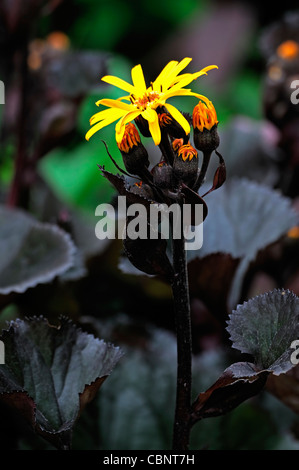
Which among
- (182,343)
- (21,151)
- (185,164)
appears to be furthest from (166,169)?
(21,151)

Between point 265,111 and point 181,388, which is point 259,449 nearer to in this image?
point 181,388

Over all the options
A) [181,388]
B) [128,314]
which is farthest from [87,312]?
[181,388]

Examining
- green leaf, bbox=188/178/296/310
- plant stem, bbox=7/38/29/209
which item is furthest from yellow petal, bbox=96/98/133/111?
plant stem, bbox=7/38/29/209

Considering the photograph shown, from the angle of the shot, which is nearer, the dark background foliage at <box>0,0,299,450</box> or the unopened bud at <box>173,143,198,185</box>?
the unopened bud at <box>173,143,198,185</box>

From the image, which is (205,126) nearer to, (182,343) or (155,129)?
(155,129)

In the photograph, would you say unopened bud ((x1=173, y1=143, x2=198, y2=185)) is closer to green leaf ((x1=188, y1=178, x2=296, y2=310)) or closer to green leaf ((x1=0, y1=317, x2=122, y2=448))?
green leaf ((x1=0, y1=317, x2=122, y2=448))

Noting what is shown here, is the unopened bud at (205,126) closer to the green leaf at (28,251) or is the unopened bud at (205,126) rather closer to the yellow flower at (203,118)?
the yellow flower at (203,118)
